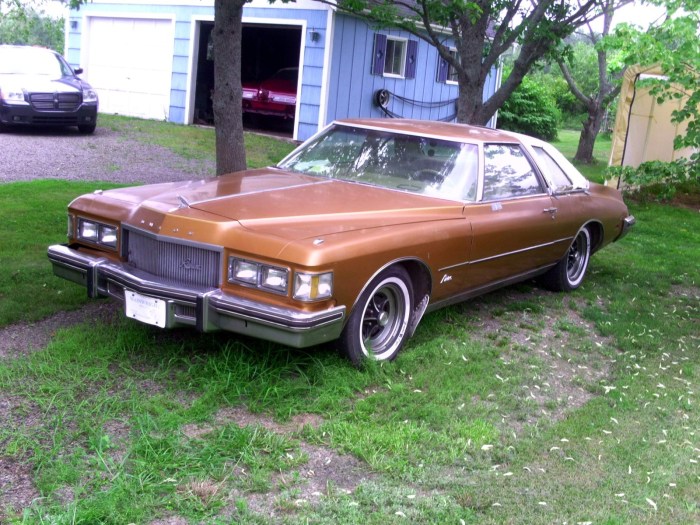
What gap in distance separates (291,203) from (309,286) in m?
0.90

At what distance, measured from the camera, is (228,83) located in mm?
8062

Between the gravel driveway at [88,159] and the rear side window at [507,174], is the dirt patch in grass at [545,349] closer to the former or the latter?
the rear side window at [507,174]

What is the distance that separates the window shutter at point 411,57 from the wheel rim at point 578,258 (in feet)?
40.3

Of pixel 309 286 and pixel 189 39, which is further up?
pixel 189 39

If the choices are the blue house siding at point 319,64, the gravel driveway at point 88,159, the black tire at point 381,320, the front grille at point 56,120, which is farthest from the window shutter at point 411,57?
the black tire at point 381,320

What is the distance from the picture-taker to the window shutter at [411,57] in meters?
19.1

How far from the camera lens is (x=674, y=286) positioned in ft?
27.3

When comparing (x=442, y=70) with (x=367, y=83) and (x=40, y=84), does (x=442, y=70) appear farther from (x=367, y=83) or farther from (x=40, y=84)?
(x=40, y=84)

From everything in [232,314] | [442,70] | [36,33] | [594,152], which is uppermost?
[36,33]

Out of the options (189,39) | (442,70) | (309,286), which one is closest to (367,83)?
(442,70)

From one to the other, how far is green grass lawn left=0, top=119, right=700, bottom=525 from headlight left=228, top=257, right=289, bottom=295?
56 centimetres

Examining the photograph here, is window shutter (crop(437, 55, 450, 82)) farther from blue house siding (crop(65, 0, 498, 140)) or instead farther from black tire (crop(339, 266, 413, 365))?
black tire (crop(339, 266, 413, 365))

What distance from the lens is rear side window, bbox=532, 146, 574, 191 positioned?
22.6ft

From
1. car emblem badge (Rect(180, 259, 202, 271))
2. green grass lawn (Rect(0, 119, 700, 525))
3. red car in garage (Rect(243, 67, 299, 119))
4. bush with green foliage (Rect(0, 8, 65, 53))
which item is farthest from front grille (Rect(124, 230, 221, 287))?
bush with green foliage (Rect(0, 8, 65, 53))
